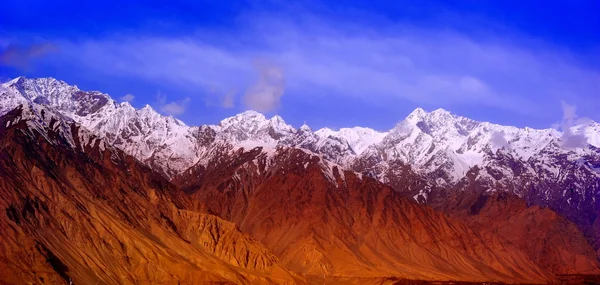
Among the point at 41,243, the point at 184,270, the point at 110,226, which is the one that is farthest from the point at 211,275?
the point at 41,243

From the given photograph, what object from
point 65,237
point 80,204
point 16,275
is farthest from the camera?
point 80,204

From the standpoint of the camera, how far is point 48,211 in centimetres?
18138

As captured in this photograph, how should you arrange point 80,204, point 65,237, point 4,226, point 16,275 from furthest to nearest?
point 80,204
point 65,237
point 4,226
point 16,275

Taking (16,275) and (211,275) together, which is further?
(211,275)

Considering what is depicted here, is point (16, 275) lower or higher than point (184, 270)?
lower

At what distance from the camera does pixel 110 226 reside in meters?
186

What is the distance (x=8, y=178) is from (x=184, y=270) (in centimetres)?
3871

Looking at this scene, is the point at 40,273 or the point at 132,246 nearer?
the point at 40,273

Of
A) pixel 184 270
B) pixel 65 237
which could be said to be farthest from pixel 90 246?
pixel 184 270

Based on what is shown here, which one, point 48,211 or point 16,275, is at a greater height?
point 48,211

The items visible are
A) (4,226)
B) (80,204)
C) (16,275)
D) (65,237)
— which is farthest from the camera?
(80,204)

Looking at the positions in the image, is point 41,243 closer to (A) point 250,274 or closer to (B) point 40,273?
(B) point 40,273

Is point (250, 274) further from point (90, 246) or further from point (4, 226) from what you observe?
point (4, 226)

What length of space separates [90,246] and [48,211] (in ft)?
40.7
